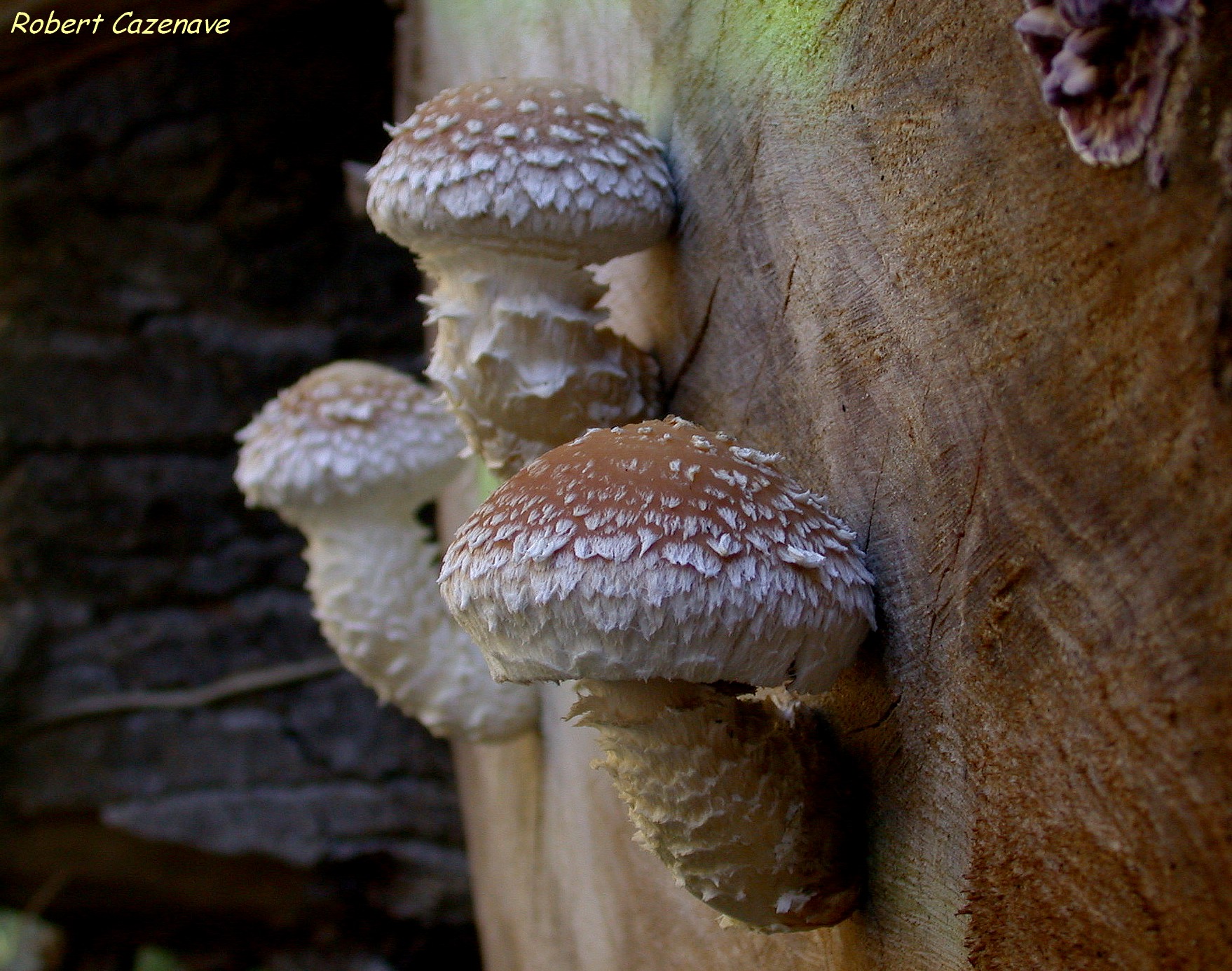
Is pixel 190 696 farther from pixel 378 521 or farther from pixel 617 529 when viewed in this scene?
pixel 617 529

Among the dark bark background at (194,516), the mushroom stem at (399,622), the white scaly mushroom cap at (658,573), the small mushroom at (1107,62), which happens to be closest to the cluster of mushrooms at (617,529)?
the white scaly mushroom cap at (658,573)

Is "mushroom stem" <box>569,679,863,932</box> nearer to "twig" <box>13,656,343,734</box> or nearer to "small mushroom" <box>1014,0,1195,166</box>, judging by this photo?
"small mushroom" <box>1014,0,1195,166</box>

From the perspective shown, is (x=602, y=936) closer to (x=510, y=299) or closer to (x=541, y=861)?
(x=541, y=861)

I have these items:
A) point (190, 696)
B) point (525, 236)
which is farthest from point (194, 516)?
point (525, 236)

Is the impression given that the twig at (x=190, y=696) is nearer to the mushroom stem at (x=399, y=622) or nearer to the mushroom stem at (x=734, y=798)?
the mushroom stem at (x=399, y=622)

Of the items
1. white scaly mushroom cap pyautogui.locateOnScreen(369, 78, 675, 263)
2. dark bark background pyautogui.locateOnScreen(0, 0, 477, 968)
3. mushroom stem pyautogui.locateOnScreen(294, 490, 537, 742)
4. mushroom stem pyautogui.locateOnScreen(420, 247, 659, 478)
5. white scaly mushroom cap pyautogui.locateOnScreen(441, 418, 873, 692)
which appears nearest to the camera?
white scaly mushroom cap pyautogui.locateOnScreen(441, 418, 873, 692)

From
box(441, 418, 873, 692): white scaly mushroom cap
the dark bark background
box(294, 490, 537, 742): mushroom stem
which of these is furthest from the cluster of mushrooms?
the dark bark background

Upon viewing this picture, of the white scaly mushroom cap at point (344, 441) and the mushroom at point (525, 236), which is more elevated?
the mushroom at point (525, 236)

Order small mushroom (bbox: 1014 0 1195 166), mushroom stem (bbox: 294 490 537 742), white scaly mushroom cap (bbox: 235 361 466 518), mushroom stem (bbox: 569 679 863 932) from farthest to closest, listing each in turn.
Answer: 1. mushroom stem (bbox: 294 490 537 742)
2. white scaly mushroom cap (bbox: 235 361 466 518)
3. mushroom stem (bbox: 569 679 863 932)
4. small mushroom (bbox: 1014 0 1195 166)

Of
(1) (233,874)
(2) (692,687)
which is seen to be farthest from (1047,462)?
(1) (233,874)
